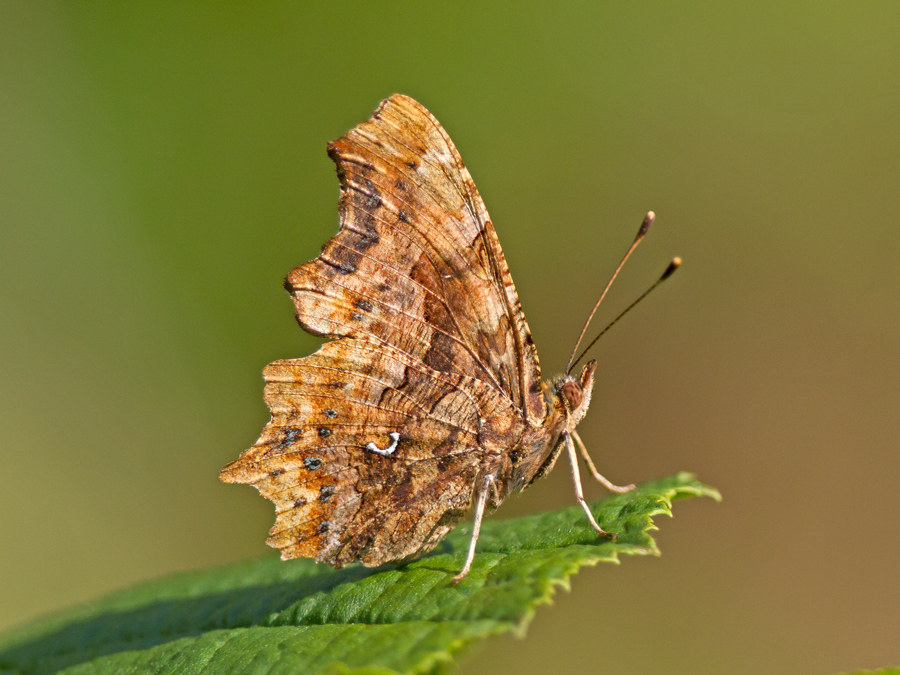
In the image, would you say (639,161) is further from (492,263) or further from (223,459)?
(492,263)

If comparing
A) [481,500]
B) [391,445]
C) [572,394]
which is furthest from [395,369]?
[572,394]

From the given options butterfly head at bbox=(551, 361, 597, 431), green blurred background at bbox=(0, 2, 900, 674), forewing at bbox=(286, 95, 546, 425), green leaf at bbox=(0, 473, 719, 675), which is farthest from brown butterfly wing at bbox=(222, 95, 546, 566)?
green blurred background at bbox=(0, 2, 900, 674)

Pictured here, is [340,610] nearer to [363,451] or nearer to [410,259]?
[363,451]

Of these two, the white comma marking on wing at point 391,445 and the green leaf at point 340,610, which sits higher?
the white comma marking on wing at point 391,445

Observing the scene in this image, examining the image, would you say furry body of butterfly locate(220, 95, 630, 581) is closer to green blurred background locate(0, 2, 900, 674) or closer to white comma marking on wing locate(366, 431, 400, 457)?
white comma marking on wing locate(366, 431, 400, 457)

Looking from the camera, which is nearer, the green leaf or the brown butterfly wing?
the green leaf

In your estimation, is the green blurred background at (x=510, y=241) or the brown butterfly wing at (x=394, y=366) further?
the green blurred background at (x=510, y=241)

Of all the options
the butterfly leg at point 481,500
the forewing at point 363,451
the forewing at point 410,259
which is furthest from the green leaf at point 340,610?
the forewing at point 410,259

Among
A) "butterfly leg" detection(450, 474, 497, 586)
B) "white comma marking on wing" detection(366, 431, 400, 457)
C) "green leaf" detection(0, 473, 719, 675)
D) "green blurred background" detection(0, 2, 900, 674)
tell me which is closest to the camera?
"green leaf" detection(0, 473, 719, 675)

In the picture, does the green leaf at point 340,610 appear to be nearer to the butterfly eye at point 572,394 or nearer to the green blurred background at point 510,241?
the butterfly eye at point 572,394
